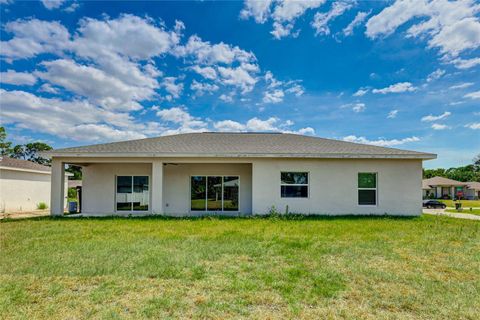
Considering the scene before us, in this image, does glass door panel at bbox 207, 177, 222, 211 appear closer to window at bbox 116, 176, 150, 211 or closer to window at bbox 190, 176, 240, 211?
window at bbox 190, 176, 240, 211

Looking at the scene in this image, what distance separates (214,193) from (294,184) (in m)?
4.34

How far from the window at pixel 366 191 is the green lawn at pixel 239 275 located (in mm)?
4976

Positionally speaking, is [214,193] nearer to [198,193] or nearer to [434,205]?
[198,193]

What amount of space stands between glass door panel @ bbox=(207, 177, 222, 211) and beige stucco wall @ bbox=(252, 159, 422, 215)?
268cm

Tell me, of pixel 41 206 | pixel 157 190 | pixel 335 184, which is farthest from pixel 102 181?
pixel 335 184

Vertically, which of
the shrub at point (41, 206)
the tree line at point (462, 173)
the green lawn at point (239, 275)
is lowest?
the shrub at point (41, 206)

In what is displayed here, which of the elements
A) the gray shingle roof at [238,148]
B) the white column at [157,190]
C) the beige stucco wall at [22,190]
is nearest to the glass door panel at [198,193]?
the gray shingle roof at [238,148]

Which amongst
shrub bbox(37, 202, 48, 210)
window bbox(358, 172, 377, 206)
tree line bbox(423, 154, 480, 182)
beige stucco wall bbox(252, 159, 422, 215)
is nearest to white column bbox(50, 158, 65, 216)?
shrub bbox(37, 202, 48, 210)

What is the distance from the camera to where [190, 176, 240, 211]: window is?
1506 cm

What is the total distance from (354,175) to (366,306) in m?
10.9

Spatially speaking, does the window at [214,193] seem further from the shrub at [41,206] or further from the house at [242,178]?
the shrub at [41,206]

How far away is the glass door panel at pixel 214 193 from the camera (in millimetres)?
15070

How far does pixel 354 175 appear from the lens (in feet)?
45.1

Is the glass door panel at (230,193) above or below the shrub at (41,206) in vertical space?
above
